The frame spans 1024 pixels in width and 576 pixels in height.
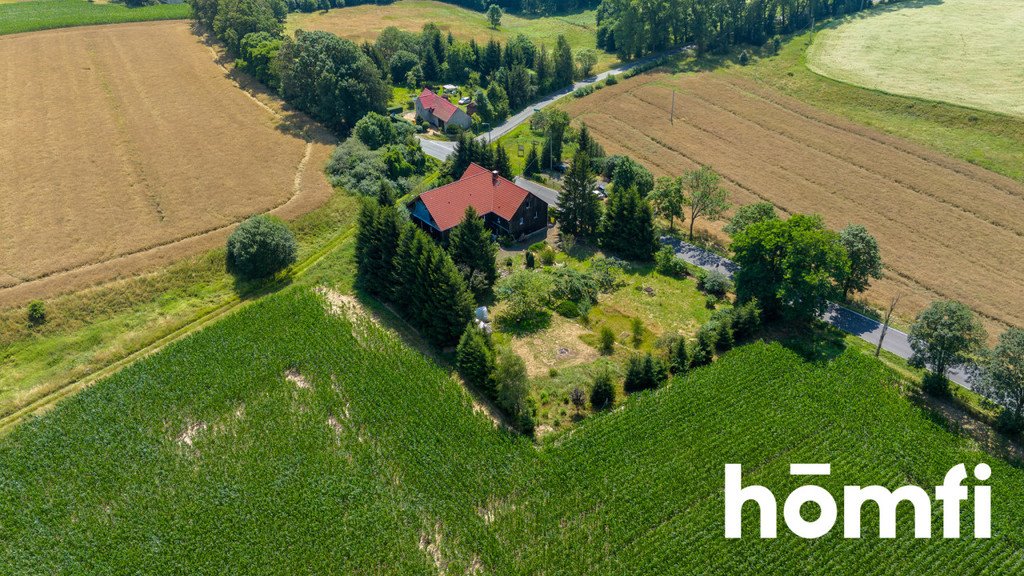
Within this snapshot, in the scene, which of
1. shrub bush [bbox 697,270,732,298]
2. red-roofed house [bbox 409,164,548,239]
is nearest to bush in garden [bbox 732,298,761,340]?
shrub bush [bbox 697,270,732,298]

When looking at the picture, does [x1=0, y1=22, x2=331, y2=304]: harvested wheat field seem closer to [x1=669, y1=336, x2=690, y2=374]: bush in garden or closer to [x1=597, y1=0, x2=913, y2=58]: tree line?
[x1=669, y1=336, x2=690, y2=374]: bush in garden

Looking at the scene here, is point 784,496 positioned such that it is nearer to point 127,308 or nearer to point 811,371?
point 811,371

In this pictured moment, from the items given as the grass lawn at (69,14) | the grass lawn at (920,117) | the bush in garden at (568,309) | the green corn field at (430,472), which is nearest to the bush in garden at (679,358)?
the green corn field at (430,472)

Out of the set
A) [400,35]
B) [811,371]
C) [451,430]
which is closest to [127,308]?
[451,430]

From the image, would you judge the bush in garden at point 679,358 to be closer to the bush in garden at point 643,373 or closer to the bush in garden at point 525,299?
the bush in garden at point 643,373

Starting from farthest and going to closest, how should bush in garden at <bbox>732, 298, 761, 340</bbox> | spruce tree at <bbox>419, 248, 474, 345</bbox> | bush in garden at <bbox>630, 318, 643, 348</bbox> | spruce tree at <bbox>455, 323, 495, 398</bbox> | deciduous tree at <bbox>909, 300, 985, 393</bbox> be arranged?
bush in garden at <bbox>630, 318, 643, 348</bbox> < bush in garden at <bbox>732, 298, 761, 340</bbox> < spruce tree at <bbox>419, 248, 474, 345</bbox> < spruce tree at <bbox>455, 323, 495, 398</bbox> < deciduous tree at <bbox>909, 300, 985, 393</bbox>

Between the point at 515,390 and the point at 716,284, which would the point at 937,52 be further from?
the point at 515,390
